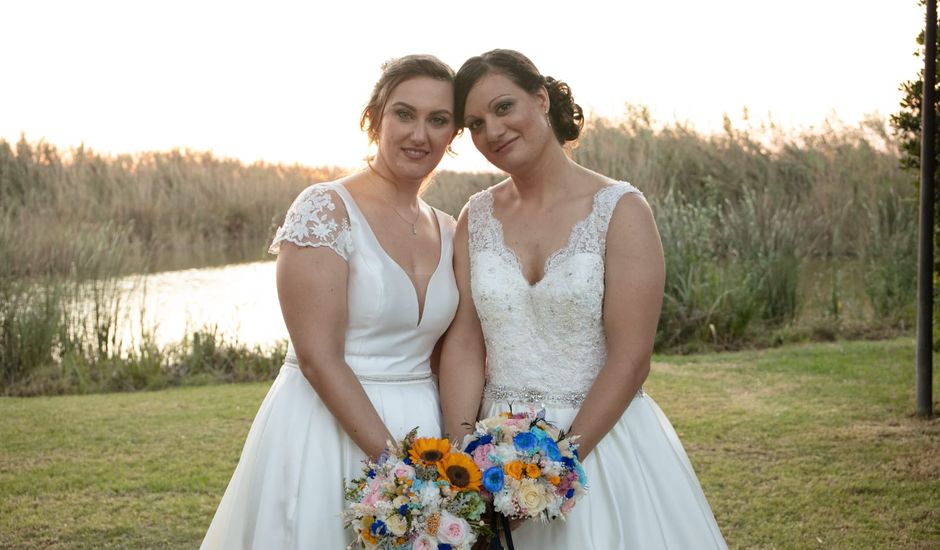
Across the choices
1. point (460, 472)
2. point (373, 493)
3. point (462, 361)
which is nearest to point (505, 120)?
point (462, 361)

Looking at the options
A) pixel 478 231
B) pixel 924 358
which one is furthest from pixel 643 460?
pixel 924 358

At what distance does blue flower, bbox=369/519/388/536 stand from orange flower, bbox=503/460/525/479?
36 cm

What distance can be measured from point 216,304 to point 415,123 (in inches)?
303

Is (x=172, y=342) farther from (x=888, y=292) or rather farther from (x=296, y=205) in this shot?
(x=888, y=292)

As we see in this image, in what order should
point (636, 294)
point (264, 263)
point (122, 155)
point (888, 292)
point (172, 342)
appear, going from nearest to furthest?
point (636, 294)
point (172, 342)
point (888, 292)
point (264, 263)
point (122, 155)

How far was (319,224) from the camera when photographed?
3047mm

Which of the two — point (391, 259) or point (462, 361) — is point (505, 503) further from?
point (391, 259)

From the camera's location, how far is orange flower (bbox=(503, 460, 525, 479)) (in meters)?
2.61

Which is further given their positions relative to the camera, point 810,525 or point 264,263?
point 264,263

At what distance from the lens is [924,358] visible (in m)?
6.07

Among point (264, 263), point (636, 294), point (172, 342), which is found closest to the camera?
point (636, 294)

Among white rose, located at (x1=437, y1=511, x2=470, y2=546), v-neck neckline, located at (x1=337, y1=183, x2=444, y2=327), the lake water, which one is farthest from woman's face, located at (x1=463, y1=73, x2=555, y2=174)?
the lake water

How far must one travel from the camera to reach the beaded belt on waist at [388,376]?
319 cm

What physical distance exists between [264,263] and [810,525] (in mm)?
9565
